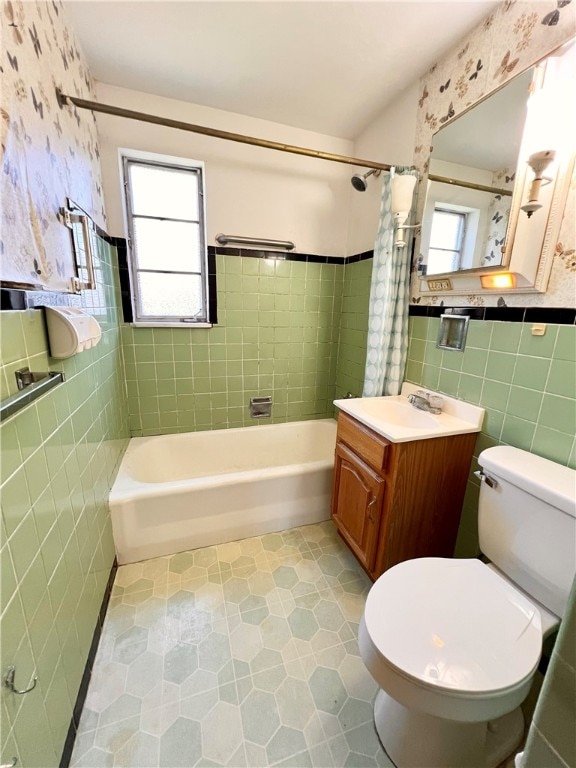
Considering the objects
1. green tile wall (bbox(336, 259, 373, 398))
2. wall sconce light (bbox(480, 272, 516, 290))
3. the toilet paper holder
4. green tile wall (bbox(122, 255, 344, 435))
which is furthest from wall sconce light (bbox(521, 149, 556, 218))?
the toilet paper holder

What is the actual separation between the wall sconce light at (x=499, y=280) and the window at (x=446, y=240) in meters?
0.16

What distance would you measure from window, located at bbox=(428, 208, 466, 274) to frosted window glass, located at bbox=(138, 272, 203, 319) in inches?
57.9

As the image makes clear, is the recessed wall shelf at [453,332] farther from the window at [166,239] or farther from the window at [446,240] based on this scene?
the window at [166,239]

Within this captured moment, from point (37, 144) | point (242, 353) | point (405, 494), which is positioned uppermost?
point (37, 144)

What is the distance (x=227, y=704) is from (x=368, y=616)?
0.64 meters

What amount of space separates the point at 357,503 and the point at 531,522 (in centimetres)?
70

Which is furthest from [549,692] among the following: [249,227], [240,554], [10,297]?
[249,227]

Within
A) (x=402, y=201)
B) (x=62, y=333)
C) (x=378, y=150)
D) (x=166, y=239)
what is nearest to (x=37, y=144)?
(x=62, y=333)

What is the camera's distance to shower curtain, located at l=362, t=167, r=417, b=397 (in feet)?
5.41

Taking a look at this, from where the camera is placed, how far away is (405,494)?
1.31m

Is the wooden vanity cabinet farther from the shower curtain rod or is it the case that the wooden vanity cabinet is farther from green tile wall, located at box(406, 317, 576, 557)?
the shower curtain rod

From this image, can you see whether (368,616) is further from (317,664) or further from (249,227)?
(249,227)

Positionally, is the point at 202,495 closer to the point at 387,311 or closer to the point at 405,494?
the point at 405,494

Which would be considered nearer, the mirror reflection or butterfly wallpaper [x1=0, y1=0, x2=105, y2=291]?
butterfly wallpaper [x1=0, y1=0, x2=105, y2=291]
